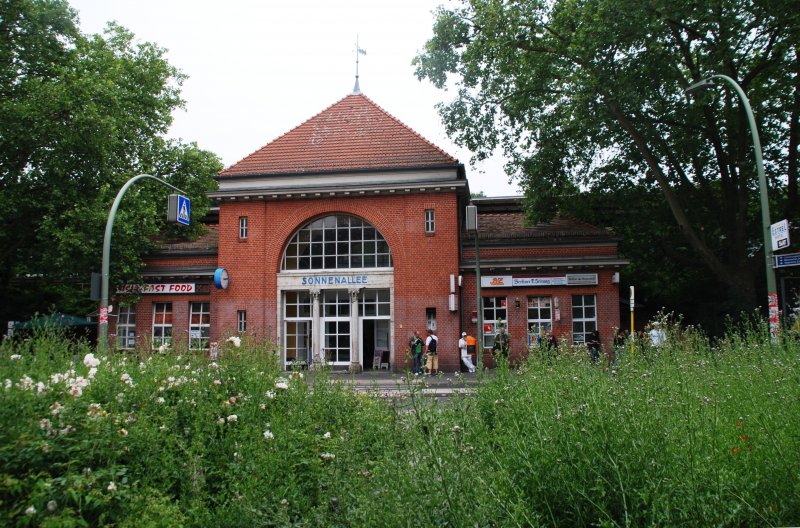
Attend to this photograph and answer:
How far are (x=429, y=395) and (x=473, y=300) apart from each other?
68.6ft

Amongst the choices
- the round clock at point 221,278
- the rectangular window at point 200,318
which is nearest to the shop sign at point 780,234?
the round clock at point 221,278

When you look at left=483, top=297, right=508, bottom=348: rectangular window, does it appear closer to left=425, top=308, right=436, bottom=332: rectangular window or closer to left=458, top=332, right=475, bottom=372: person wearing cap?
left=458, top=332, right=475, bottom=372: person wearing cap

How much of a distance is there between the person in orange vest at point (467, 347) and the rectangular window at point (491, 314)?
2.80ft

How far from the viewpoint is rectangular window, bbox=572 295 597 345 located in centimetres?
2520

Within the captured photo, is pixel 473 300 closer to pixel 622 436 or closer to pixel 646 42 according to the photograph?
pixel 646 42

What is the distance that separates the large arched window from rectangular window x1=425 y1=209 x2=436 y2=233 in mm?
1988

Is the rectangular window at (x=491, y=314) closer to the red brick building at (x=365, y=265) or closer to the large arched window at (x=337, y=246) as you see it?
the red brick building at (x=365, y=265)

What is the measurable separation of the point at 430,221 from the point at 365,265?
3380 millimetres

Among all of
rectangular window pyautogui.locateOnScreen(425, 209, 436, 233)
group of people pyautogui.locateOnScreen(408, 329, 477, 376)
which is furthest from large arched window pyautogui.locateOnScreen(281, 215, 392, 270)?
group of people pyautogui.locateOnScreen(408, 329, 477, 376)

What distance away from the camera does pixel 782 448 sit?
4309mm

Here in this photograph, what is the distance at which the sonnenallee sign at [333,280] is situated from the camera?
26.5 meters

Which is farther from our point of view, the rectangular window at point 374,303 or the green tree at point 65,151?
the rectangular window at point 374,303

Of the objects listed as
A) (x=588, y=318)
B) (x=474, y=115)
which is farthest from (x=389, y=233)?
(x=588, y=318)

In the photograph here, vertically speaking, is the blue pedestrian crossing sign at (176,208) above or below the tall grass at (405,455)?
above
